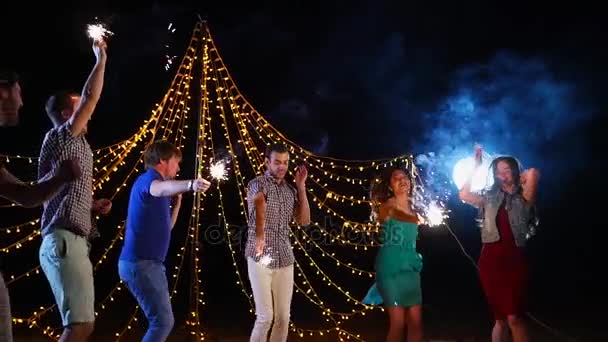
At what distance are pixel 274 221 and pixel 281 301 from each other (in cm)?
59

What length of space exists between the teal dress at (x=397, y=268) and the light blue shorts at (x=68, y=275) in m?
2.39

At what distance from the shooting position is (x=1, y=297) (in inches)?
99.7

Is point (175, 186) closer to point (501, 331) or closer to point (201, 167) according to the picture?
point (201, 167)

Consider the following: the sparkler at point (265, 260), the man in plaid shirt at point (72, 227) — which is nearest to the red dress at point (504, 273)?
the sparkler at point (265, 260)

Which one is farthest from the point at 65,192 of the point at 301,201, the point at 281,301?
the point at 301,201

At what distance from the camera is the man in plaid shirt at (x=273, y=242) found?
464 centimetres

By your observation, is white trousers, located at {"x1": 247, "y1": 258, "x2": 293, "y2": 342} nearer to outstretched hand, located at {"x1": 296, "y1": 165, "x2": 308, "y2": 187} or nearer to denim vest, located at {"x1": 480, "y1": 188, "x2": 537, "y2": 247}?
outstretched hand, located at {"x1": 296, "y1": 165, "x2": 308, "y2": 187}

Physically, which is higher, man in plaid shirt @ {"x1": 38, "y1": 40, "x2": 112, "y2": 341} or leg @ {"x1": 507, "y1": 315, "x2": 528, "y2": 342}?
man in plaid shirt @ {"x1": 38, "y1": 40, "x2": 112, "y2": 341}

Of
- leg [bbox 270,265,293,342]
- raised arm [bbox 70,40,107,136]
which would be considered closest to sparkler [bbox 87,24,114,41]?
raised arm [bbox 70,40,107,136]

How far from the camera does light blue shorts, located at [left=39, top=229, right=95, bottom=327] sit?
3182mm

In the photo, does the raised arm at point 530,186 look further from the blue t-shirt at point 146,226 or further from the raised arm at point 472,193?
the blue t-shirt at point 146,226

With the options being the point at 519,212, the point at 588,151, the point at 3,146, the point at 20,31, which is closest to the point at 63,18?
the point at 20,31

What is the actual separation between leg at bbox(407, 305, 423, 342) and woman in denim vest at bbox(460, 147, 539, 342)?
1.89 feet

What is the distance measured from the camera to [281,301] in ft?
15.4
